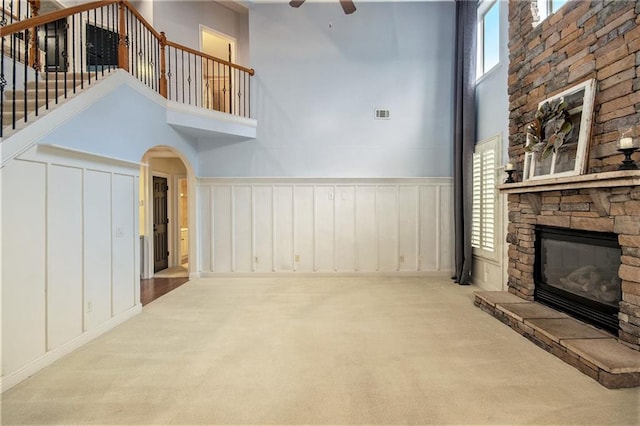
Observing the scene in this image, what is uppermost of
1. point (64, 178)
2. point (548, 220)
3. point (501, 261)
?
point (64, 178)

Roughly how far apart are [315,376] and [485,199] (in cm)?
411

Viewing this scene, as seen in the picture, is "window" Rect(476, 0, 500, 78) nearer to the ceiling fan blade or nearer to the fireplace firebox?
the ceiling fan blade

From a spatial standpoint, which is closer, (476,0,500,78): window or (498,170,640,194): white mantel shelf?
(498,170,640,194): white mantel shelf

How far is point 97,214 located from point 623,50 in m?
5.24

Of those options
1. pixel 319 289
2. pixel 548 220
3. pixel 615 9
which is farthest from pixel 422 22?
pixel 319 289

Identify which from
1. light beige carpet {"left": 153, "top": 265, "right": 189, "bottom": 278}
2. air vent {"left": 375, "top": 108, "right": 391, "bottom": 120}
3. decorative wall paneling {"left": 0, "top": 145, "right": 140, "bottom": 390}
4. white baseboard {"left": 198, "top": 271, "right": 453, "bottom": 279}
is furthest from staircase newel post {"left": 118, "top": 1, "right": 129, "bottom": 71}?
air vent {"left": 375, "top": 108, "right": 391, "bottom": 120}

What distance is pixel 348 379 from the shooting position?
100 inches

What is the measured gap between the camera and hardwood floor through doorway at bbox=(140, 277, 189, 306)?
5.00m

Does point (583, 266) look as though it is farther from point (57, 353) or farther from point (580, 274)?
point (57, 353)

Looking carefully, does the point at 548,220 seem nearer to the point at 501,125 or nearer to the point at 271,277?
the point at 501,125

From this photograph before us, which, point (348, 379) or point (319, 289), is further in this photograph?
point (319, 289)

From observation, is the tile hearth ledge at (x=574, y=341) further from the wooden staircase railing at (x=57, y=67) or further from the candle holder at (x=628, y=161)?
the wooden staircase railing at (x=57, y=67)

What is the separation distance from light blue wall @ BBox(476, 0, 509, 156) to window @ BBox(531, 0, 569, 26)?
1.75 feet

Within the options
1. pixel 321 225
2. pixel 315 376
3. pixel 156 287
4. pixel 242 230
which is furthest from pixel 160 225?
pixel 315 376
